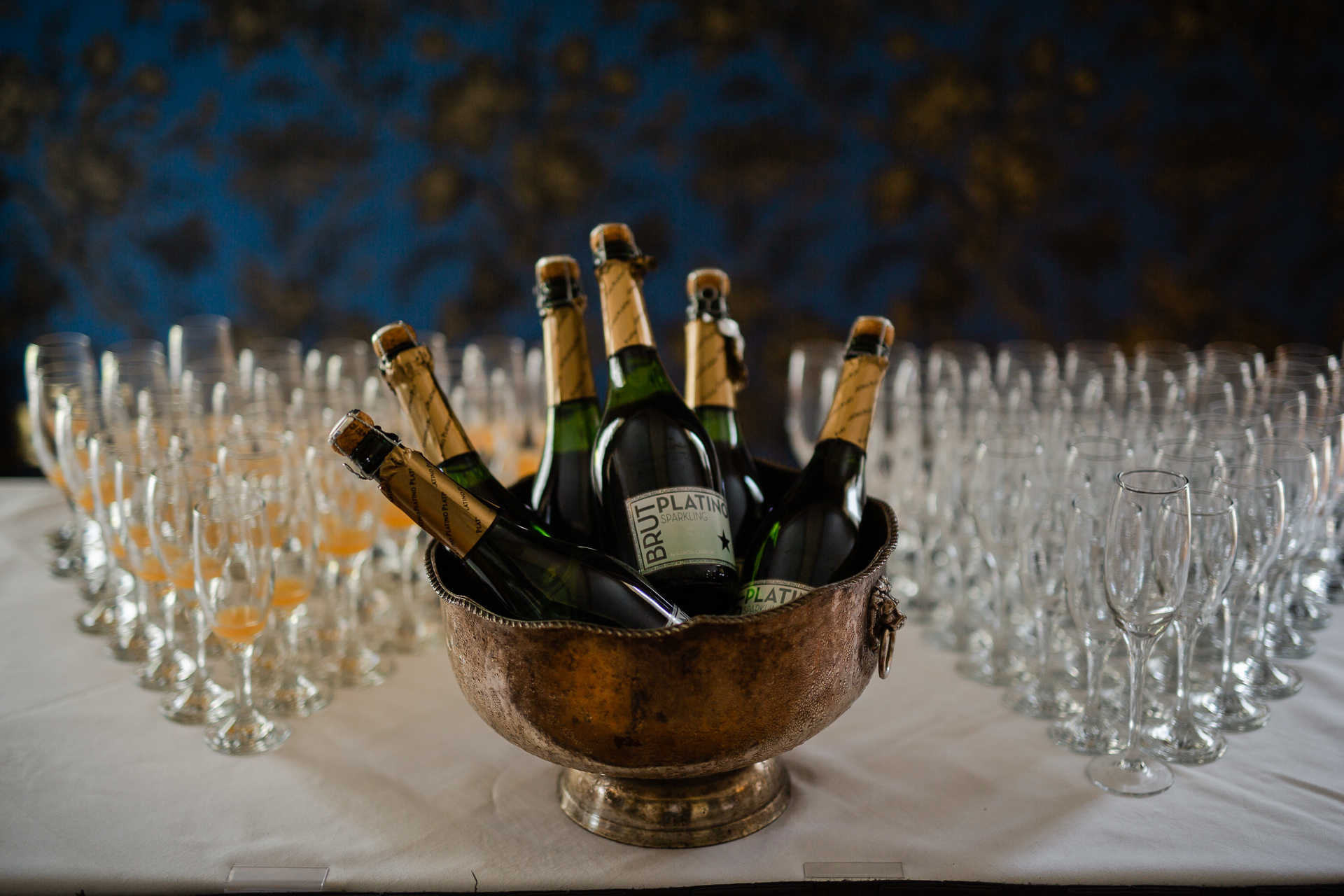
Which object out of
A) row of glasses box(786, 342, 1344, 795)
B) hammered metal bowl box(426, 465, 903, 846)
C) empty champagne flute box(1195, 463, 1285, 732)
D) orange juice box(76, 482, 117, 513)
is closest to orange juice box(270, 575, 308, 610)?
orange juice box(76, 482, 117, 513)

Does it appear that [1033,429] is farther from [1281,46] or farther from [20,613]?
[1281,46]

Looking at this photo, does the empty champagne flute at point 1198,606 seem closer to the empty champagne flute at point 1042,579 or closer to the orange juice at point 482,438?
the empty champagne flute at point 1042,579

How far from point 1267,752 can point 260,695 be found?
3.32 feet

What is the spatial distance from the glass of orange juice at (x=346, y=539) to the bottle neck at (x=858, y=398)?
0.54 m

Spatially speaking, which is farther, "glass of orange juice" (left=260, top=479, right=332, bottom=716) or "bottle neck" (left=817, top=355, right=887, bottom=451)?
"glass of orange juice" (left=260, top=479, right=332, bottom=716)

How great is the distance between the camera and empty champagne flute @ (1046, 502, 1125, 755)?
1.01 metres

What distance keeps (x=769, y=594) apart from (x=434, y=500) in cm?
29

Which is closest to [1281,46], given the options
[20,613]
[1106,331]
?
[1106,331]

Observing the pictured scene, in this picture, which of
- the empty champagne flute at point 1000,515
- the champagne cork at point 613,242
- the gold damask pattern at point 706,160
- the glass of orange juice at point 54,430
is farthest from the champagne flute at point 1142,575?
the gold damask pattern at point 706,160

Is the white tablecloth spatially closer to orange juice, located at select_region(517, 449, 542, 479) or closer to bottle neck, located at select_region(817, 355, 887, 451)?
bottle neck, located at select_region(817, 355, 887, 451)

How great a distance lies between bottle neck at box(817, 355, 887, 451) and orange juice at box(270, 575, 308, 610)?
0.59m

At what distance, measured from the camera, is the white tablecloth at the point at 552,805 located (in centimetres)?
90

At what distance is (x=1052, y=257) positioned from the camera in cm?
294

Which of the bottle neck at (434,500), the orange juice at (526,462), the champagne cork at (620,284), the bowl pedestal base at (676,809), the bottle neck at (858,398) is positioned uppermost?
the champagne cork at (620,284)
